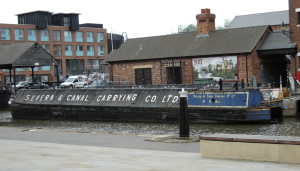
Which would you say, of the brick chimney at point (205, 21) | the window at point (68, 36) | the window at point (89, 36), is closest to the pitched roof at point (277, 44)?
the brick chimney at point (205, 21)

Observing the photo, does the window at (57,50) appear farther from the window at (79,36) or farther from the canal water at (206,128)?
the canal water at (206,128)

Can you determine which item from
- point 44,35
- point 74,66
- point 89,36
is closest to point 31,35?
point 44,35

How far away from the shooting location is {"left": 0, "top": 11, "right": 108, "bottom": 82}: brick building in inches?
3086

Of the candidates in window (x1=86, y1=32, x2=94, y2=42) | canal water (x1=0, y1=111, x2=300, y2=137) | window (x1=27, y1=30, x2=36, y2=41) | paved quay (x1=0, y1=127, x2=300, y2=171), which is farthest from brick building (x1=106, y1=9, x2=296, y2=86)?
window (x1=86, y1=32, x2=94, y2=42)

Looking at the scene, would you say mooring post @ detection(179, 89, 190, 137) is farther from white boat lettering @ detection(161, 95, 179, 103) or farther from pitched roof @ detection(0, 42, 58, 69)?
pitched roof @ detection(0, 42, 58, 69)

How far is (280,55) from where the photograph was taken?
40531mm

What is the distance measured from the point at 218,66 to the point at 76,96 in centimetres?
1349

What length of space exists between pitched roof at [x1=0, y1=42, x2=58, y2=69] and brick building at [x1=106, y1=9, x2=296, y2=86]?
704 centimetres

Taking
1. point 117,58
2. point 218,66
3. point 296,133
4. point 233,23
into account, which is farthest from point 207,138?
point 233,23

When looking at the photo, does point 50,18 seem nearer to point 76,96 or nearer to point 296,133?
point 76,96

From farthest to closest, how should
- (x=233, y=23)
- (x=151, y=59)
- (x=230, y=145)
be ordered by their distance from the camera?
(x=233, y=23) → (x=151, y=59) → (x=230, y=145)

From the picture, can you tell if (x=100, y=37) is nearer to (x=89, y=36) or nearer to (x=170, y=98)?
(x=89, y=36)

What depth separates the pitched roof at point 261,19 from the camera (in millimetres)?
65812

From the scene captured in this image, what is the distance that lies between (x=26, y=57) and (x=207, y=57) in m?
16.5
